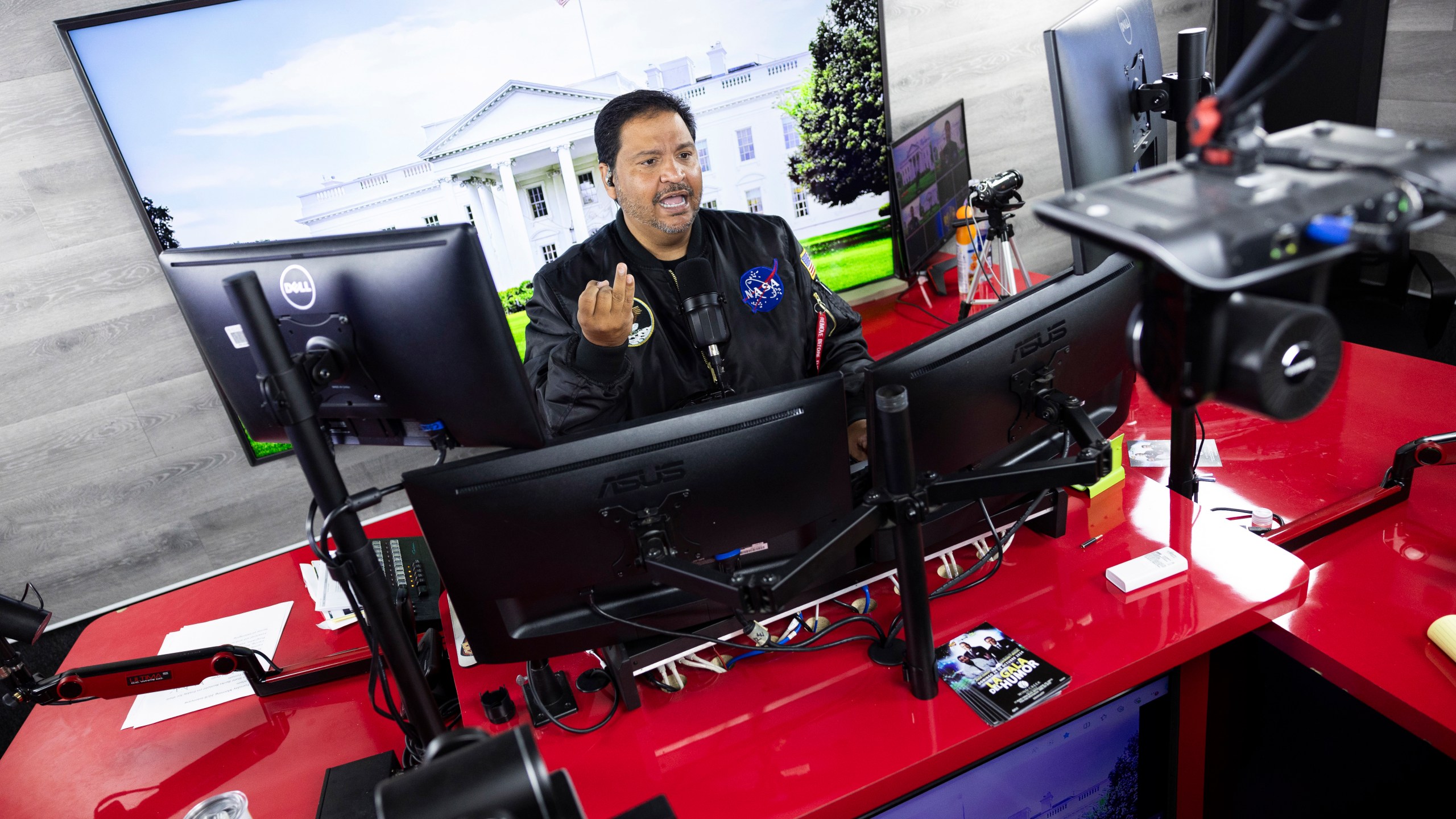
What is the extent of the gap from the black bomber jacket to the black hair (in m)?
0.16

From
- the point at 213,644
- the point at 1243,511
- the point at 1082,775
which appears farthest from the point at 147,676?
the point at 1243,511

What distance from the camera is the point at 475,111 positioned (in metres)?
2.89

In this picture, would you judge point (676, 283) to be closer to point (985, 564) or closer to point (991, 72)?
point (985, 564)

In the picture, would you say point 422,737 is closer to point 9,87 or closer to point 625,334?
point 625,334

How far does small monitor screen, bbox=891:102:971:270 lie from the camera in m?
2.67

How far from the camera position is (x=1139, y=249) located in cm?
59

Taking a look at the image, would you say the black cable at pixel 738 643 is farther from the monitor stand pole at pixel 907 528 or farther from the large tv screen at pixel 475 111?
the large tv screen at pixel 475 111

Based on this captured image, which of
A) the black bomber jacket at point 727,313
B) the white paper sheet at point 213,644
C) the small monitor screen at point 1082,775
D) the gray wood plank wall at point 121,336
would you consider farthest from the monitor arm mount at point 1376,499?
the gray wood plank wall at point 121,336

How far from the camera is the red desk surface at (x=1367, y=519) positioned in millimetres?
1197

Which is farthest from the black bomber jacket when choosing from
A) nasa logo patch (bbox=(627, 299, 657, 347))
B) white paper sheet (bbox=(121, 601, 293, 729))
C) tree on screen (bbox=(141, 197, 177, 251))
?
tree on screen (bbox=(141, 197, 177, 251))

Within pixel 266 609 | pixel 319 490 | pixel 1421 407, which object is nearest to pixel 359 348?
pixel 319 490

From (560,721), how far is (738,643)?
1.00 ft

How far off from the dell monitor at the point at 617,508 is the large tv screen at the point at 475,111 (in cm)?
197

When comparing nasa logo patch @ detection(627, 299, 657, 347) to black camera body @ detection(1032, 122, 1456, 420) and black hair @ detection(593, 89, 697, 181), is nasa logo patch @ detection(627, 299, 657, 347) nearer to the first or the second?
black hair @ detection(593, 89, 697, 181)
